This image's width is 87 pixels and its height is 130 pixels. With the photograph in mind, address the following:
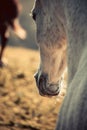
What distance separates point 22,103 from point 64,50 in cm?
434

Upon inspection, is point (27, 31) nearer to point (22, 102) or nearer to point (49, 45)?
point (22, 102)

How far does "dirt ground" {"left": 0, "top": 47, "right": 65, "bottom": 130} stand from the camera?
538cm

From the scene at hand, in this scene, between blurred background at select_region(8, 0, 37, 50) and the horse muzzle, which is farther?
blurred background at select_region(8, 0, 37, 50)

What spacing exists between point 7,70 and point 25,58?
1.86m

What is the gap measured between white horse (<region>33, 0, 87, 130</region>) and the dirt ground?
80.5 inches

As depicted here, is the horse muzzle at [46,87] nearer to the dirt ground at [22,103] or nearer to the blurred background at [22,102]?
the blurred background at [22,102]

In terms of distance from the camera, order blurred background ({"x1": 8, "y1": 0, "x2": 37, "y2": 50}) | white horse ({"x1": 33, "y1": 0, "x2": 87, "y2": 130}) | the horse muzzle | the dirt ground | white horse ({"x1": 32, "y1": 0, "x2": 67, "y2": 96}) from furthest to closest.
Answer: blurred background ({"x1": 8, "y1": 0, "x2": 37, "y2": 50}) < the dirt ground < the horse muzzle < white horse ({"x1": 32, "y1": 0, "x2": 67, "y2": 96}) < white horse ({"x1": 33, "y1": 0, "x2": 87, "y2": 130})

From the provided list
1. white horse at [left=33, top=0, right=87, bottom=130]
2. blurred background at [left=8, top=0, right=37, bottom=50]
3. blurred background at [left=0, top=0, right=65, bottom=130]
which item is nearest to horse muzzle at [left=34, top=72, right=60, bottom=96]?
white horse at [left=33, top=0, right=87, bottom=130]

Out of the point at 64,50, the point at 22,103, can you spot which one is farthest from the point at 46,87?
the point at 22,103

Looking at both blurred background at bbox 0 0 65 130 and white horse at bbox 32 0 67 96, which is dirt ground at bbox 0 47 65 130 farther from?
white horse at bbox 32 0 67 96

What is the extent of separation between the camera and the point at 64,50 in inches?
81.7

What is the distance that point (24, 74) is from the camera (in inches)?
319

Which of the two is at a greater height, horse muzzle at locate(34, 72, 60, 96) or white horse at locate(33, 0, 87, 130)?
white horse at locate(33, 0, 87, 130)

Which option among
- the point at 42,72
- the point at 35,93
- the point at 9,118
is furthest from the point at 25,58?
the point at 42,72
